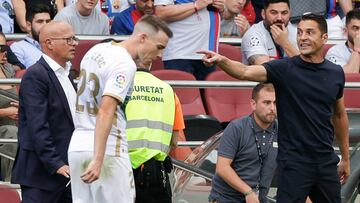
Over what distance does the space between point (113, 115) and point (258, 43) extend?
5285 millimetres

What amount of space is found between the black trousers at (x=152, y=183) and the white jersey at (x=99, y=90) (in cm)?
68

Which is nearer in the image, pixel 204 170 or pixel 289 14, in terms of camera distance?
pixel 204 170

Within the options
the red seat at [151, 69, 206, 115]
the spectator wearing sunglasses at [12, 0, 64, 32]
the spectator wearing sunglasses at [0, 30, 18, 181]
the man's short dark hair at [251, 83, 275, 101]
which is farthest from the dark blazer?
the spectator wearing sunglasses at [12, 0, 64, 32]

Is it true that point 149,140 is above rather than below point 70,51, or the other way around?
below

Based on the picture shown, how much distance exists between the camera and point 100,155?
8352mm

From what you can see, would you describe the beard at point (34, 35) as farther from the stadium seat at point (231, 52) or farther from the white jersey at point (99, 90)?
the white jersey at point (99, 90)

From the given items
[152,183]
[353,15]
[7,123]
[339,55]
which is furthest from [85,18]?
[152,183]

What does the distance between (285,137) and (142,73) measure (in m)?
1.20

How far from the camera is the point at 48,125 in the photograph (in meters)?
9.38

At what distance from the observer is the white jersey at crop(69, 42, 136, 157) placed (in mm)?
8609

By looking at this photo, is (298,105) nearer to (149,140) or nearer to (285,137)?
(285,137)

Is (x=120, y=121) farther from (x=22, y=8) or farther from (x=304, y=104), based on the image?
(x=22, y=8)

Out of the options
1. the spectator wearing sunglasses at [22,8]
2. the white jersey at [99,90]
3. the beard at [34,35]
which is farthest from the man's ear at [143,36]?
the spectator wearing sunglasses at [22,8]

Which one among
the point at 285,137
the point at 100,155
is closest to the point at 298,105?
the point at 285,137
